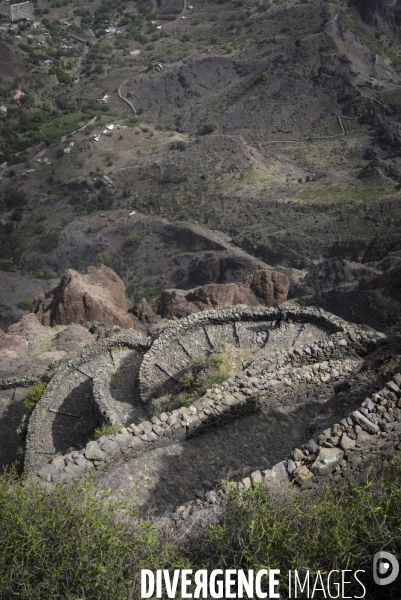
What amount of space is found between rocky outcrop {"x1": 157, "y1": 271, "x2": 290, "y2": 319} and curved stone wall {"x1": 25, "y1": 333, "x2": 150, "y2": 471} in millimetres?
12688

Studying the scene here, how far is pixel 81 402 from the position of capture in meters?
19.3

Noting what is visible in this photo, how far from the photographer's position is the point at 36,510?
655cm

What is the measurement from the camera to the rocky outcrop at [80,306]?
3216 centimetres

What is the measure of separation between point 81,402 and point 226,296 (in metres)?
15.5

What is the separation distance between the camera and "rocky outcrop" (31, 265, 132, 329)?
32.2 metres

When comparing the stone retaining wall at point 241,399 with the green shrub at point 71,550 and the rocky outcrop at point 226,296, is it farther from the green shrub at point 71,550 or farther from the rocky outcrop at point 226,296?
the rocky outcrop at point 226,296

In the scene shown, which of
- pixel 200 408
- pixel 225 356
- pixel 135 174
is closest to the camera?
pixel 200 408

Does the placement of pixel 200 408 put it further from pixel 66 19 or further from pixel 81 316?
pixel 66 19

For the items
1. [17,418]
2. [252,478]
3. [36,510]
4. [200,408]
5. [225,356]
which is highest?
[36,510]

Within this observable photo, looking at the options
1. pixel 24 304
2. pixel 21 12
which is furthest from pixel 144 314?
pixel 21 12

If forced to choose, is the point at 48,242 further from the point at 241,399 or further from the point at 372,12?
the point at 372,12

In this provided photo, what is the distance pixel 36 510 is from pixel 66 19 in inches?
5355

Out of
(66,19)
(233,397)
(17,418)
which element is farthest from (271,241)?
(66,19)

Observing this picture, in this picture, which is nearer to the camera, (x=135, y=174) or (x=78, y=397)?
(x=78, y=397)
